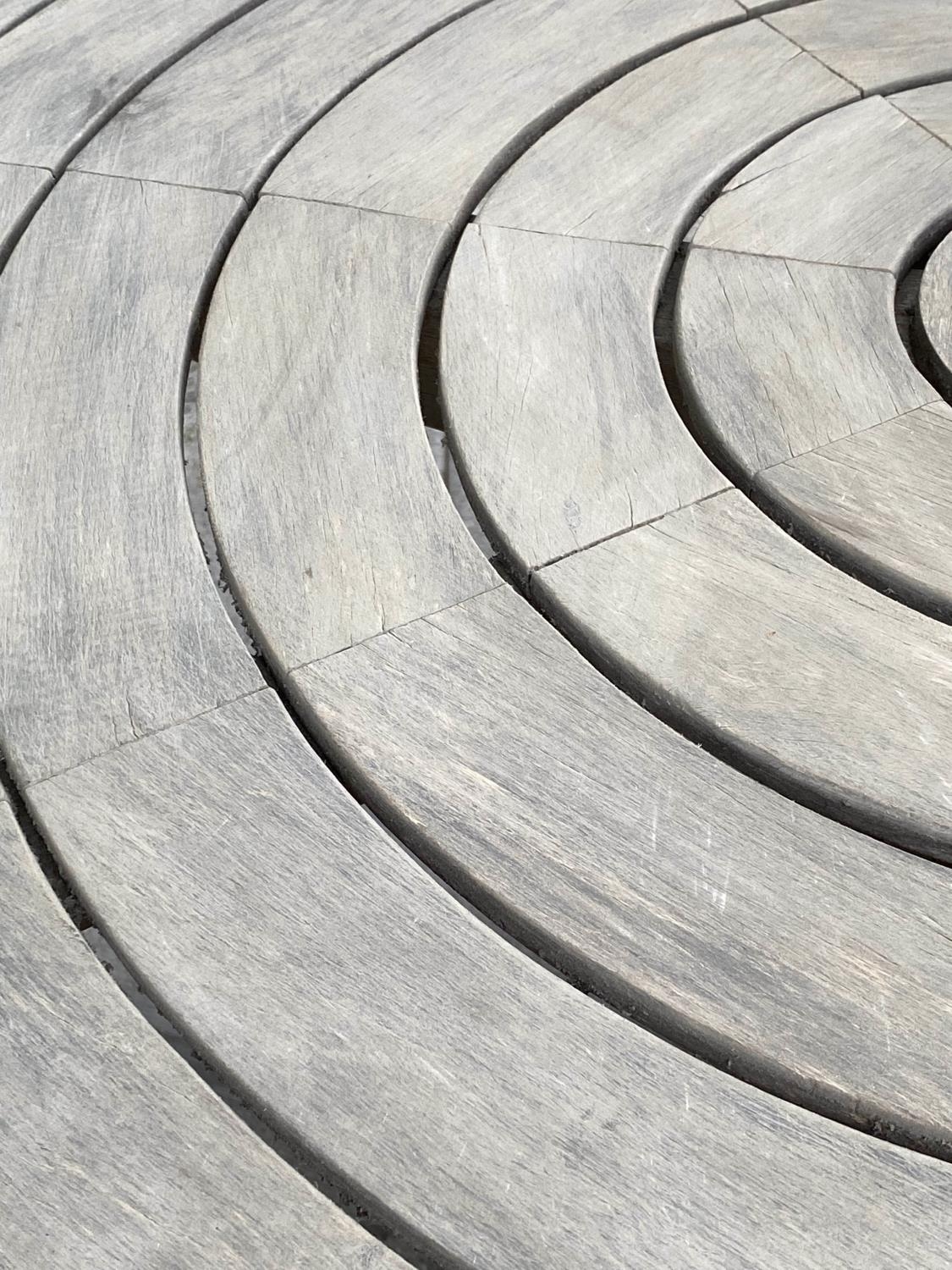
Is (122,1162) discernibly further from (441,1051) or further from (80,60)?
(80,60)

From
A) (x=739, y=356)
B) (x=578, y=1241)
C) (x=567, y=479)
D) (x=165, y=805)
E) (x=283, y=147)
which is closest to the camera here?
(x=578, y=1241)

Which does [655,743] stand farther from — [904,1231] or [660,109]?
[660,109]

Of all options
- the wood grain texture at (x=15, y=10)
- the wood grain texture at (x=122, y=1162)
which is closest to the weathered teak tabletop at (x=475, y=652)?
the wood grain texture at (x=122, y=1162)

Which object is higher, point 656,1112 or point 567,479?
point 567,479

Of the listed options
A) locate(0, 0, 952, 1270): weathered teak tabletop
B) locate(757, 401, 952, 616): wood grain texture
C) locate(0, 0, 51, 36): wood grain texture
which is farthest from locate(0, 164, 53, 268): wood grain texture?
locate(757, 401, 952, 616): wood grain texture

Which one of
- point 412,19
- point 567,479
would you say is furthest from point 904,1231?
point 412,19

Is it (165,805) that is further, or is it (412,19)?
(412,19)

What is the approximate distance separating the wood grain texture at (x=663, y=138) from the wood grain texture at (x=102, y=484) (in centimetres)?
52

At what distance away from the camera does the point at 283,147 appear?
2.11m

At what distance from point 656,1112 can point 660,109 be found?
174 cm

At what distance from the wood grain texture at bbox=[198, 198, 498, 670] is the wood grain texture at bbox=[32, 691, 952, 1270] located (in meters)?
0.25

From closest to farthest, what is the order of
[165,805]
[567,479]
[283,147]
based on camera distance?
[165,805] → [567,479] → [283,147]

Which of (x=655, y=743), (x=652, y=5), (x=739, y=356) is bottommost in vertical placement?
(x=655, y=743)

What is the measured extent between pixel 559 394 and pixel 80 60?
4.00 feet
